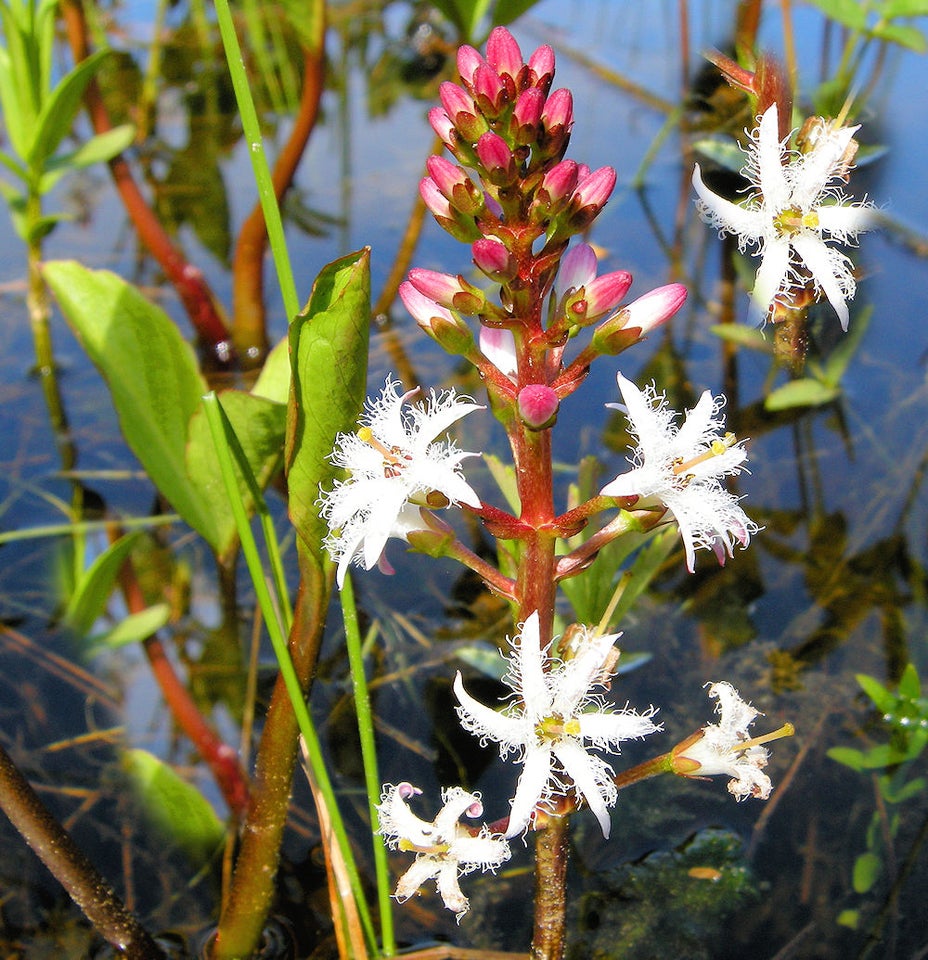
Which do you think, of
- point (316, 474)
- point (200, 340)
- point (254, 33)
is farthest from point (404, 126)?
point (316, 474)

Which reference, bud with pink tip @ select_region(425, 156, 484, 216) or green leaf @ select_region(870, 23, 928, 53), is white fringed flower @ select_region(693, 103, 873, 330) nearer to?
bud with pink tip @ select_region(425, 156, 484, 216)

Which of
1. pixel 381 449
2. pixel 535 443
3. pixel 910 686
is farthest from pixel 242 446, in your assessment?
pixel 910 686

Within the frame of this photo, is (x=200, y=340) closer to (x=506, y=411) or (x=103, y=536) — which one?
(x=103, y=536)

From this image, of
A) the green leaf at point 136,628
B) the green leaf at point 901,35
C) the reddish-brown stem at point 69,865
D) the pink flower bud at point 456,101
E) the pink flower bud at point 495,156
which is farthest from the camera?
the green leaf at point 901,35

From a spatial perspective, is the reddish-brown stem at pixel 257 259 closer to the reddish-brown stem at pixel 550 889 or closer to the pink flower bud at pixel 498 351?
the pink flower bud at pixel 498 351

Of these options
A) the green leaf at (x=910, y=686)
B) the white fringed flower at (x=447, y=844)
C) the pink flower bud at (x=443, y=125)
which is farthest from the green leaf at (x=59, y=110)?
the green leaf at (x=910, y=686)

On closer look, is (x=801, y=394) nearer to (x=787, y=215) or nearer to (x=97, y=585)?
(x=787, y=215)

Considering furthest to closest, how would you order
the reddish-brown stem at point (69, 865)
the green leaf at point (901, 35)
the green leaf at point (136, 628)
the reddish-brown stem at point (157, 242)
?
1. the reddish-brown stem at point (157, 242)
2. the green leaf at point (901, 35)
3. the green leaf at point (136, 628)
4. the reddish-brown stem at point (69, 865)
